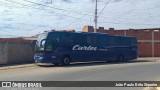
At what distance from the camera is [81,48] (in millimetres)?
30812

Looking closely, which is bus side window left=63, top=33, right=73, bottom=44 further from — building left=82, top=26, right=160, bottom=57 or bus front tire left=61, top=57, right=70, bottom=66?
building left=82, top=26, right=160, bottom=57

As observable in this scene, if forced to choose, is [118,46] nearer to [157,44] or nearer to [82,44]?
[82,44]

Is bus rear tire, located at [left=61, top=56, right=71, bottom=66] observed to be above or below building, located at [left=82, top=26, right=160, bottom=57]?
below

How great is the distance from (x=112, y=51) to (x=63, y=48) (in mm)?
7858

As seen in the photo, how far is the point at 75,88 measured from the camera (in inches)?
535

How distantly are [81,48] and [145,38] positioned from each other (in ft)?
94.0

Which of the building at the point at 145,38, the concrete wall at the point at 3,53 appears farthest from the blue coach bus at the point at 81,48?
the building at the point at 145,38

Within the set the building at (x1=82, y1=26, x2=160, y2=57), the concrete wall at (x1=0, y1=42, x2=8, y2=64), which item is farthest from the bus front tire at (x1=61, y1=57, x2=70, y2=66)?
the building at (x1=82, y1=26, x2=160, y2=57)

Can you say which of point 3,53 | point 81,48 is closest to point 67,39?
point 81,48

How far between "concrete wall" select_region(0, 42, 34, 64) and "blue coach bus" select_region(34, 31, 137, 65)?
3.33m

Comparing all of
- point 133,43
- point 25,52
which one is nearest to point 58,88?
point 25,52

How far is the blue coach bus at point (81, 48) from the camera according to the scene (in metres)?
27.8

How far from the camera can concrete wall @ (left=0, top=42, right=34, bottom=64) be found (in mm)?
30062

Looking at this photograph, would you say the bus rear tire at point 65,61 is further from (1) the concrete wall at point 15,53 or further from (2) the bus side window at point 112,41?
(2) the bus side window at point 112,41
